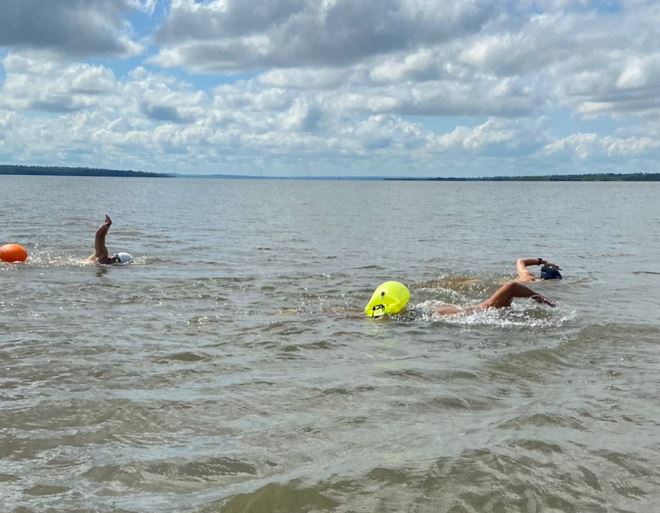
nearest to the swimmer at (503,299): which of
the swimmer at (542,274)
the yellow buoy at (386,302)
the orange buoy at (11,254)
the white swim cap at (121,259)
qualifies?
the yellow buoy at (386,302)

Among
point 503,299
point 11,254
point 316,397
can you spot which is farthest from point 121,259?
point 316,397

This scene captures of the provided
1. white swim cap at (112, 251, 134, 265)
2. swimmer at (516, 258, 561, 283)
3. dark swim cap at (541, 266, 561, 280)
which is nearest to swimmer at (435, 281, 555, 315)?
swimmer at (516, 258, 561, 283)

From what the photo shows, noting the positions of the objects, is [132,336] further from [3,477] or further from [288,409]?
[3,477]

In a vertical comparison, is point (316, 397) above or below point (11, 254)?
below

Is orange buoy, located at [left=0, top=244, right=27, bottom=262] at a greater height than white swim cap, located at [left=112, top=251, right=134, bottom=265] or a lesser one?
greater

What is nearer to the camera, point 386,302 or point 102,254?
point 386,302

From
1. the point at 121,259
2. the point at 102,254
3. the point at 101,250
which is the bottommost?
the point at 121,259

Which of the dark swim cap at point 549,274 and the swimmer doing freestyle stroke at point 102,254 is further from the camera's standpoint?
the swimmer doing freestyle stroke at point 102,254

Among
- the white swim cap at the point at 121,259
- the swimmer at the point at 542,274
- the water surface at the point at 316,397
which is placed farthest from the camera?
the white swim cap at the point at 121,259

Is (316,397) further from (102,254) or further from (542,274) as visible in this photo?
(102,254)

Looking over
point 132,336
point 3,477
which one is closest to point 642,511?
point 3,477

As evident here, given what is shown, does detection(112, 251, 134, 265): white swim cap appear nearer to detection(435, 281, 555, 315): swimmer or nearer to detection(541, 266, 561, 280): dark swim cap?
detection(435, 281, 555, 315): swimmer

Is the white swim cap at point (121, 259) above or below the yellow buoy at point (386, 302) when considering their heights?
below

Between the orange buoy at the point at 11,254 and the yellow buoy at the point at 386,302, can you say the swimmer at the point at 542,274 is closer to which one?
the yellow buoy at the point at 386,302
